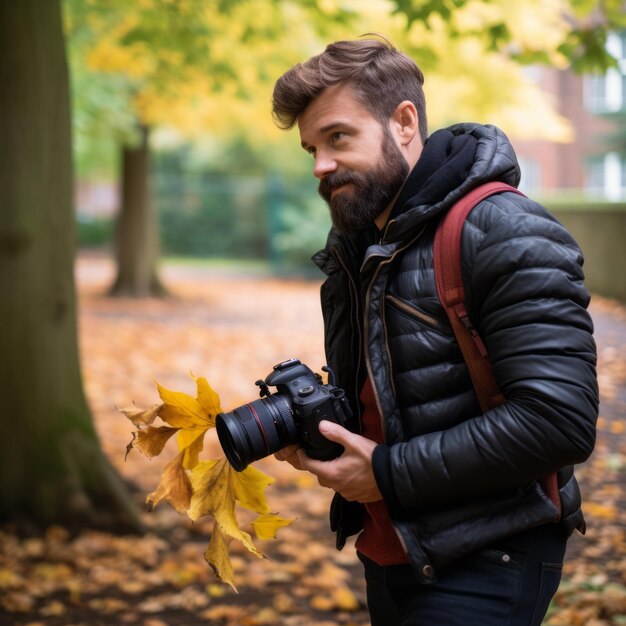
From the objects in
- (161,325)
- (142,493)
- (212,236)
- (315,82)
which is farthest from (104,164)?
(315,82)

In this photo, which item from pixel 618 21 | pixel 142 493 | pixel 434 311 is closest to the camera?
pixel 434 311

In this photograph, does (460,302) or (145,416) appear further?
(145,416)

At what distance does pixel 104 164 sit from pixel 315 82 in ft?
73.0

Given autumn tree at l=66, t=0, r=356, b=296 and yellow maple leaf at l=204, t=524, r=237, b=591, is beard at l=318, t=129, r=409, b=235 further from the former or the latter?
autumn tree at l=66, t=0, r=356, b=296

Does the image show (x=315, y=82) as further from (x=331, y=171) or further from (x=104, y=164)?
(x=104, y=164)

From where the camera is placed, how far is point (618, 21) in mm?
5164

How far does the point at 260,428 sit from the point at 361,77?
84 centimetres

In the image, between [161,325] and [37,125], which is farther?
[161,325]

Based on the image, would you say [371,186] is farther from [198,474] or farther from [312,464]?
[198,474]

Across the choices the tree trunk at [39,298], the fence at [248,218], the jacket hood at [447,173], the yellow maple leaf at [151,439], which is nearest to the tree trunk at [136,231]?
the fence at [248,218]

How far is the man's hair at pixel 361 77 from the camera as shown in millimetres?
1971

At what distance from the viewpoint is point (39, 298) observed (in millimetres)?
4832

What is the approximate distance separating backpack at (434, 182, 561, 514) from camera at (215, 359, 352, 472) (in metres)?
0.33

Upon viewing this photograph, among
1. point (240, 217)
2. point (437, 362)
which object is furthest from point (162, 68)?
point (240, 217)
